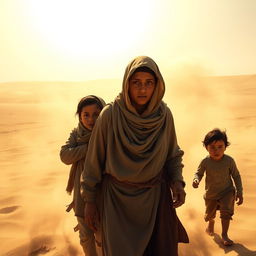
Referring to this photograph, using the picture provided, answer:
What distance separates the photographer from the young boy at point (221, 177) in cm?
367

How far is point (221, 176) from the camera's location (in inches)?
147

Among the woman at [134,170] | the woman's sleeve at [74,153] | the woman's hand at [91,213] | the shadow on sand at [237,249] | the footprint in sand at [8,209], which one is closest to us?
the woman at [134,170]

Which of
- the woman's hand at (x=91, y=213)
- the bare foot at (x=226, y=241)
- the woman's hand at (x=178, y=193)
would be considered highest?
the woman's hand at (x=178, y=193)

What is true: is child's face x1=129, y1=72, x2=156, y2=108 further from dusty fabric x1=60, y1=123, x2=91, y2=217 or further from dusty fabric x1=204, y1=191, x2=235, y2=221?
dusty fabric x1=204, y1=191, x2=235, y2=221

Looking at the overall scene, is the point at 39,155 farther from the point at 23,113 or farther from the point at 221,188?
the point at 23,113

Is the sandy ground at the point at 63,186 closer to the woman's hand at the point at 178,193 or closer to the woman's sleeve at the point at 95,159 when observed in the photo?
the woman's hand at the point at 178,193

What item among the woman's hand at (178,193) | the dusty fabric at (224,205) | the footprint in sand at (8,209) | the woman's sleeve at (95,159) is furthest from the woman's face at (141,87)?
the footprint in sand at (8,209)

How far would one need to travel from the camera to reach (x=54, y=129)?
548 inches

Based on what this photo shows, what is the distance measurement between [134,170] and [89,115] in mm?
948

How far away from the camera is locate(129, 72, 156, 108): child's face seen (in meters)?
2.29

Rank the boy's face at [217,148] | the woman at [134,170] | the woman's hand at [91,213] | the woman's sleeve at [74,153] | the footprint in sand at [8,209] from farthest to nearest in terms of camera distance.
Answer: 1. the footprint in sand at [8,209]
2. the boy's face at [217,148]
3. the woman's sleeve at [74,153]
4. the woman's hand at [91,213]
5. the woman at [134,170]

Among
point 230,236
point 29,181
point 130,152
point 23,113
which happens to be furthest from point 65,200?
point 23,113

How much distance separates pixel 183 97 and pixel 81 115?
943 centimetres

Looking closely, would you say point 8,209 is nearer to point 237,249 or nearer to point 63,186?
point 63,186
